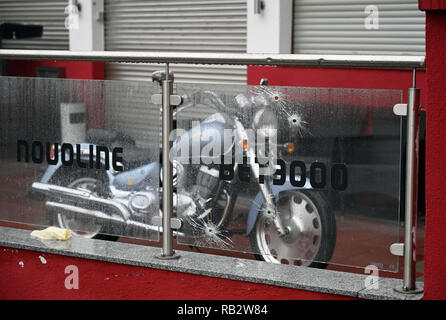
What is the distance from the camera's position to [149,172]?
16.4 ft

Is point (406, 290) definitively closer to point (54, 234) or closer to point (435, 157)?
point (435, 157)

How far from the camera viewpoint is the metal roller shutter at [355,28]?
10.4 metres

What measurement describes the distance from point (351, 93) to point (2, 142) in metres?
2.38

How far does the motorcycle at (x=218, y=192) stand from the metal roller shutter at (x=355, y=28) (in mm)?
5865

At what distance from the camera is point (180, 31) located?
A: 42.9ft

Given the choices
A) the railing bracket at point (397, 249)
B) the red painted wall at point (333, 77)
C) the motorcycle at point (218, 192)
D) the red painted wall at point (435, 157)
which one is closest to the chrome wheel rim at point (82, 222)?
the motorcycle at point (218, 192)

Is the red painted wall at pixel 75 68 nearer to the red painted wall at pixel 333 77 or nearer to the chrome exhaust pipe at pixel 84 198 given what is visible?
the red painted wall at pixel 333 77

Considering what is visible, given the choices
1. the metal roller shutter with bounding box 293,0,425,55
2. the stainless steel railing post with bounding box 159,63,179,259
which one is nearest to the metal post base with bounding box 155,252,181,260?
the stainless steel railing post with bounding box 159,63,179,259

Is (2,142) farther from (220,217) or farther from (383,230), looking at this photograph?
(383,230)

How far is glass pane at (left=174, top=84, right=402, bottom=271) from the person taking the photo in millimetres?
4297

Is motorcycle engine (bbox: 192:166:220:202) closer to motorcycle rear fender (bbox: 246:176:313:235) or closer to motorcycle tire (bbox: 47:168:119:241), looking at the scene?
motorcycle rear fender (bbox: 246:176:313:235)

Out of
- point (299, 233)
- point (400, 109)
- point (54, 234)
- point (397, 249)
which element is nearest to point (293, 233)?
point (299, 233)

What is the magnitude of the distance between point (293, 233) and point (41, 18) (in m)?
11.2
